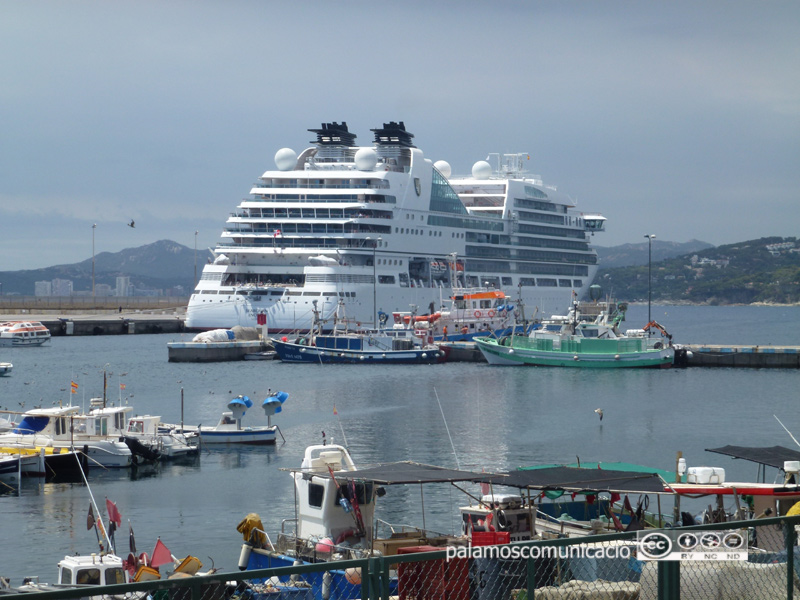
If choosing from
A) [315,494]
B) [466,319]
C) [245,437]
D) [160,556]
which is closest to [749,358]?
[466,319]

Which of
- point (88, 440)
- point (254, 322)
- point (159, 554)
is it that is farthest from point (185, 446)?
point (254, 322)

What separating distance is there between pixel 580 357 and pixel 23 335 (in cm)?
4978

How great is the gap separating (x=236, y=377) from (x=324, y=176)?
107 feet

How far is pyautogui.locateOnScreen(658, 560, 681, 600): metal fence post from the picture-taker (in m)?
7.75

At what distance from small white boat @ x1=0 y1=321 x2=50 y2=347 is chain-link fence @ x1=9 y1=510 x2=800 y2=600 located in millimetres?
85226

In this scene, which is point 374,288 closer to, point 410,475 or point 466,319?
point 466,319

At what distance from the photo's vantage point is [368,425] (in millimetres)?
41844

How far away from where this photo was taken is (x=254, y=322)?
83.6 m

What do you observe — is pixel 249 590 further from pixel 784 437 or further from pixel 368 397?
pixel 368 397

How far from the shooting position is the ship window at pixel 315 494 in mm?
17000

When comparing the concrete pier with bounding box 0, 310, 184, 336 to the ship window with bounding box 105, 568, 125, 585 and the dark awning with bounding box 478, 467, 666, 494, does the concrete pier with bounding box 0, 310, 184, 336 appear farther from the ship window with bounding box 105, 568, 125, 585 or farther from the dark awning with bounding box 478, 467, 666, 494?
the dark awning with bounding box 478, 467, 666, 494

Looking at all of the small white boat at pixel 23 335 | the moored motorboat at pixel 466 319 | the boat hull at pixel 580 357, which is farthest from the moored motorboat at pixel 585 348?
the small white boat at pixel 23 335

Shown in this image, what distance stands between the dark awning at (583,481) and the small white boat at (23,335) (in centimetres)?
8140

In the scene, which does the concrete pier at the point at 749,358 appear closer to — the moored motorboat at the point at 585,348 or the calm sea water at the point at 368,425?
the calm sea water at the point at 368,425
